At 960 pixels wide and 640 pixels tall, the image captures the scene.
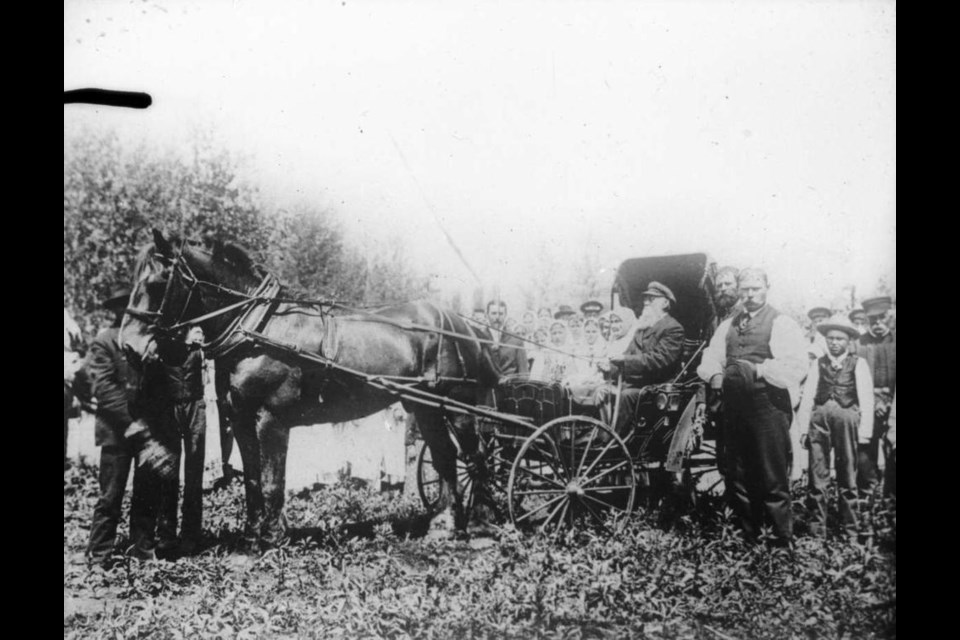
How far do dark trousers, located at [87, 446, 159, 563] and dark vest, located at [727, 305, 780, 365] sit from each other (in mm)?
3869

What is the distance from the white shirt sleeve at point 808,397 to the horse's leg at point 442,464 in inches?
88.8

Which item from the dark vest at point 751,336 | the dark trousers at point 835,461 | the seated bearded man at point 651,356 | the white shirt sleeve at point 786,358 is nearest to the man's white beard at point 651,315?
the seated bearded man at point 651,356

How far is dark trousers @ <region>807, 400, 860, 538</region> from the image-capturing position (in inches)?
179

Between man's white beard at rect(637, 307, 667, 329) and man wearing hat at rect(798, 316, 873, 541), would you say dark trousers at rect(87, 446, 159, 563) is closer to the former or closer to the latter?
man's white beard at rect(637, 307, 667, 329)

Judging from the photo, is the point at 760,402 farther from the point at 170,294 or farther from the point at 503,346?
the point at 170,294

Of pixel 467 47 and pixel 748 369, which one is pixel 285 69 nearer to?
pixel 467 47

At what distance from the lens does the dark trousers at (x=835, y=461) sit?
14.9 ft

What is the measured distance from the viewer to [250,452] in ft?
15.3

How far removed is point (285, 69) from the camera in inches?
187

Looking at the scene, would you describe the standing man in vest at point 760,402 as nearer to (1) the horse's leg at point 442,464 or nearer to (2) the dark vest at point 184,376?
(1) the horse's leg at point 442,464

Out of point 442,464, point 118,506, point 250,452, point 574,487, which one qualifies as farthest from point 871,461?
point 118,506

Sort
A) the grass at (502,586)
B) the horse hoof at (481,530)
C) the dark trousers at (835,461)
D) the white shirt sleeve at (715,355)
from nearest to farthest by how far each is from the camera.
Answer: the grass at (502,586) < the dark trousers at (835,461) < the white shirt sleeve at (715,355) < the horse hoof at (481,530)

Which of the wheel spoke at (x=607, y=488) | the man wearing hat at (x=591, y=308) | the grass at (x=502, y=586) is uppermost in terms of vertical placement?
the man wearing hat at (x=591, y=308)

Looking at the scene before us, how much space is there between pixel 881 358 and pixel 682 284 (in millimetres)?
1341
